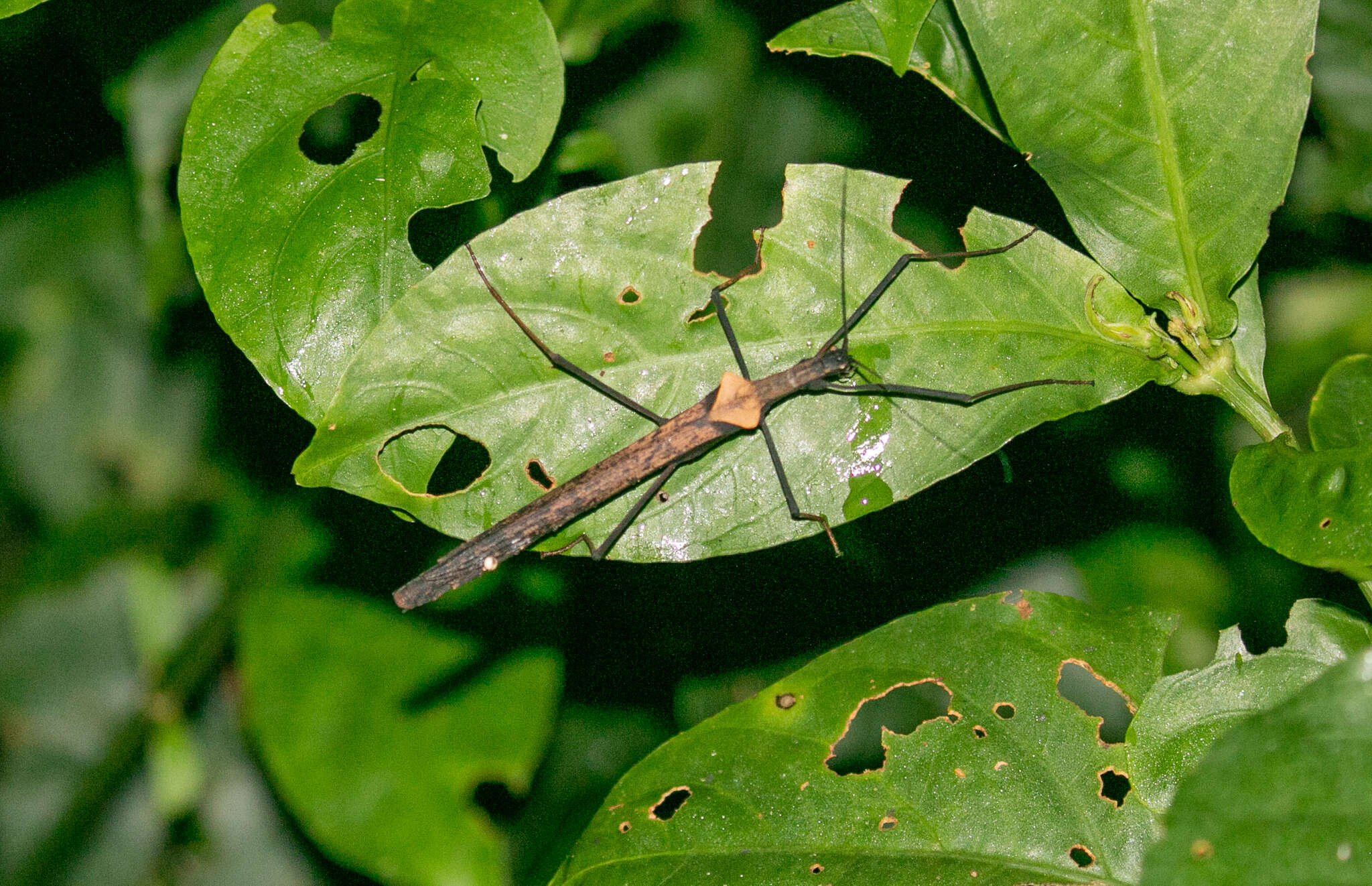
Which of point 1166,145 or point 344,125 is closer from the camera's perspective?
A: point 1166,145

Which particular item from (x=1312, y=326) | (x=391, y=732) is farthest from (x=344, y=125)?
(x=1312, y=326)

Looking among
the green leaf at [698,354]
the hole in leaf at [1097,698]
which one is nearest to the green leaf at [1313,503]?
the green leaf at [698,354]

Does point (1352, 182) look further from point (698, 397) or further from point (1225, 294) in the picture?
point (698, 397)

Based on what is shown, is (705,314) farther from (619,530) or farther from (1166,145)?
(1166,145)

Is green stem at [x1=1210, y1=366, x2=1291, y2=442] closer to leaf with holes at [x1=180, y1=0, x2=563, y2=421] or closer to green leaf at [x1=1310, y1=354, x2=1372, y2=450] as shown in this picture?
green leaf at [x1=1310, y1=354, x2=1372, y2=450]

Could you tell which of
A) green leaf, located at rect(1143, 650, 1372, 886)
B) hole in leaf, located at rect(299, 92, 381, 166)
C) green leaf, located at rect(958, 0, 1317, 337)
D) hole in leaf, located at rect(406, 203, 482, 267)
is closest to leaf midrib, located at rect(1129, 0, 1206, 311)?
green leaf, located at rect(958, 0, 1317, 337)

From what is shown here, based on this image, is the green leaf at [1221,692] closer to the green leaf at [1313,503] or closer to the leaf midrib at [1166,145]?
the green leaf at [1313,503]
